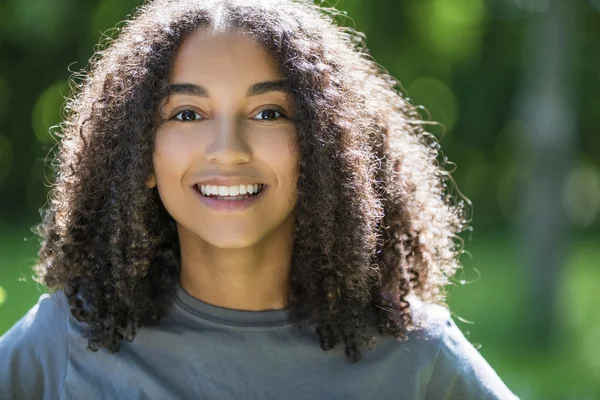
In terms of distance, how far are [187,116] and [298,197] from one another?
352 millimetres

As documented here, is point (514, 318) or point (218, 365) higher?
point (218, 365)

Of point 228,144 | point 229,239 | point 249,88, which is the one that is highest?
point 249,88

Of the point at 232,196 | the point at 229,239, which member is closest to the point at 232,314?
the point at 229,239

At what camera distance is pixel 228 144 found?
2445mm

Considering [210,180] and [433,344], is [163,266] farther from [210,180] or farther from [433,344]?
[433,344]

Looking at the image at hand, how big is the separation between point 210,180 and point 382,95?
2.28ft

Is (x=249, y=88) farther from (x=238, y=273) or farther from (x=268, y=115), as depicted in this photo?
(x=238, y=273)

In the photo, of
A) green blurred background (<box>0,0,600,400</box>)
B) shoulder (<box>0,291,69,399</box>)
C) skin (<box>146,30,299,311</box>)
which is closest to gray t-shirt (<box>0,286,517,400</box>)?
shoulder (<box>0,291,69,399</box>)

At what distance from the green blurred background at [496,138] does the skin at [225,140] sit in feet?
11.5

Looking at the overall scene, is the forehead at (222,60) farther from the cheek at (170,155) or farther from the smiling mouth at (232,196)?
the smiling mouth at (232,196)

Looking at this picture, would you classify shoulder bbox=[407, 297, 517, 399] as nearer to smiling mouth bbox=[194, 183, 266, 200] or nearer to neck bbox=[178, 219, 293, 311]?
neck bbox=[178, 219, 293, 311]

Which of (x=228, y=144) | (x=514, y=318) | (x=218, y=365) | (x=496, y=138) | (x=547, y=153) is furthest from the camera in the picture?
(x=496, y=138)

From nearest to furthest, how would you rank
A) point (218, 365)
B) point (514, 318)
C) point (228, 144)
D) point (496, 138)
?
point (228, 144) → point (218, 365) → point (514, 318) → point (496, 138)

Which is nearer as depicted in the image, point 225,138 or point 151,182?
point 225,138
